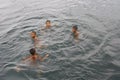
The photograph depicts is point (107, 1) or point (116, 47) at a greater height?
point (107, 1)

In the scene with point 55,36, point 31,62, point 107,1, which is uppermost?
point 107,1

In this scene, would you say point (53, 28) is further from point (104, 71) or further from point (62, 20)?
point (104, 71)

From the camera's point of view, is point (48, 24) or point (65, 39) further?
point (48, 24)

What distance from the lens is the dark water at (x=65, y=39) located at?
9086mm

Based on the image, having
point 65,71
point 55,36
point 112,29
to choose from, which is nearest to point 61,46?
point 55,36

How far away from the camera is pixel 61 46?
35.7 ft

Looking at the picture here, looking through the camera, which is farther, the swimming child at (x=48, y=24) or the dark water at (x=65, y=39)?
the swimming child at (x=48, y=24)

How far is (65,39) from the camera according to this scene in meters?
11.5

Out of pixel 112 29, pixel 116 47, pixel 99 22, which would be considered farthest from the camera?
pixel 99 22

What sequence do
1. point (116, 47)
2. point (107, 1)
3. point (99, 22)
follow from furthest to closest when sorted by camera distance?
point (107, 1) < point (99, 22) < point (116, 47)

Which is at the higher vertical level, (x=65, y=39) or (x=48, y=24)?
(x=48, y=24)

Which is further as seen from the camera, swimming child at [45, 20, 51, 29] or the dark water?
swimming child at [45, 20, 51, 29]

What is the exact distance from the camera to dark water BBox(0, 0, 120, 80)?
909 centimetres

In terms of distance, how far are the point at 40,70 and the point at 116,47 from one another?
14.0 feet
